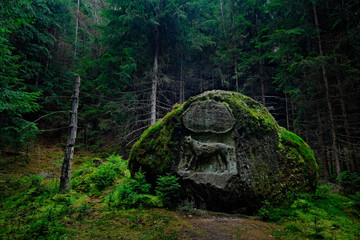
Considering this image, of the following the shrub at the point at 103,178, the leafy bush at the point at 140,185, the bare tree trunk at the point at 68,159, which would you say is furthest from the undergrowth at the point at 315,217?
the bare tree trunk at the point at 68,159

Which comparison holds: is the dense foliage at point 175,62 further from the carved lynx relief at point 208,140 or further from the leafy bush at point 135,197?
the carved lynx relief at point 208,140

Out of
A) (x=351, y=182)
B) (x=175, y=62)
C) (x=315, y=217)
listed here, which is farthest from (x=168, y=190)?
(x=175, y=62)

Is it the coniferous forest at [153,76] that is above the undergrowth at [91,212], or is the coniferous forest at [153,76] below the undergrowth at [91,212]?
above

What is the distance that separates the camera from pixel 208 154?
534cm

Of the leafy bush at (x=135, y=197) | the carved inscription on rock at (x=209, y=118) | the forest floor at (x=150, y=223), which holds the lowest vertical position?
the forest floor at (x=150, y=223)

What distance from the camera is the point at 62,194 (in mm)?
6426

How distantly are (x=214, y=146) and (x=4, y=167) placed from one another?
13222 millimetres

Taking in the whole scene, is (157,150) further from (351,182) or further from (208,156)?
(351,182)

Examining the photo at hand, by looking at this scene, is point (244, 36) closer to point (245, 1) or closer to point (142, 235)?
point (245, 1)

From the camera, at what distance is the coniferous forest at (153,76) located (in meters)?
5.81

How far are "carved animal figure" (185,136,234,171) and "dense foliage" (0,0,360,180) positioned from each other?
499cm

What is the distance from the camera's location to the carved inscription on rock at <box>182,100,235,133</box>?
5.67 metres

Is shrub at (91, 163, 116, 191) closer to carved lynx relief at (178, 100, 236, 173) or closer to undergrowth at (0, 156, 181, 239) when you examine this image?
undergrowth at (0, 156, 181, 239)

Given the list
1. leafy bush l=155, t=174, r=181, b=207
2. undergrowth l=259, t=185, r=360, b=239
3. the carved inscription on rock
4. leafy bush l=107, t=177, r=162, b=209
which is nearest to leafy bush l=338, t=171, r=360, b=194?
undergrowth l=259, t=185, r=360, b=239
